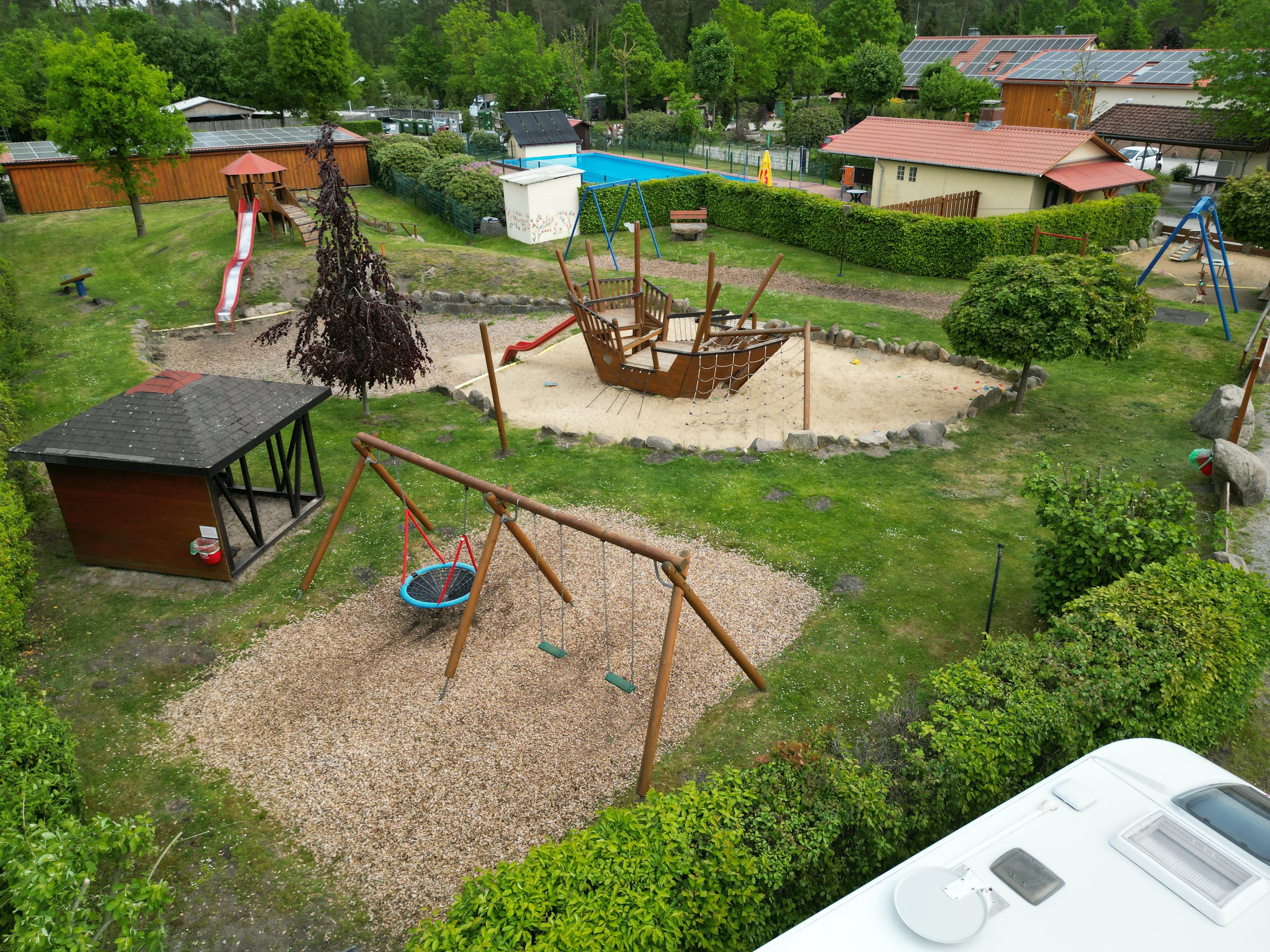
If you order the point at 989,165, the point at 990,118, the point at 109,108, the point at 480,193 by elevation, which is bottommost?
the point at 480,193

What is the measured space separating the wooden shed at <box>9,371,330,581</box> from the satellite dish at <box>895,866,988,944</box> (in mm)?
8242

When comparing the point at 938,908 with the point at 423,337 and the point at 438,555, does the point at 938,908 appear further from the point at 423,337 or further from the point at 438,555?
the point at 423,337

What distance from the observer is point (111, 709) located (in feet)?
26.3

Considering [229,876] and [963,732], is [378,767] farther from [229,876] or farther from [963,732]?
[963,732]

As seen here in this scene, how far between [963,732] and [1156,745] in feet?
4.15

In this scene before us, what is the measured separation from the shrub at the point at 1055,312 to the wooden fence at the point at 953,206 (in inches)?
505

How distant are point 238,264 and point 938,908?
22.3 metres

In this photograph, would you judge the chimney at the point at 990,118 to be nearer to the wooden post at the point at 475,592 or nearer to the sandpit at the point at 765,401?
the sandpit at the point at 765,401

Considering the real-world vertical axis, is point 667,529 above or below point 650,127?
below

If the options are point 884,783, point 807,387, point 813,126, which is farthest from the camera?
point 813,126

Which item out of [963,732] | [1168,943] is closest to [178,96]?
[963,732]

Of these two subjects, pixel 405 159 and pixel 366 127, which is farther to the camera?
pixel 366 127

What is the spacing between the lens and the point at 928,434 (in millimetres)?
13375

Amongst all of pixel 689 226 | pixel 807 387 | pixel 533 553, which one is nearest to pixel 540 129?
pixel 689 226
